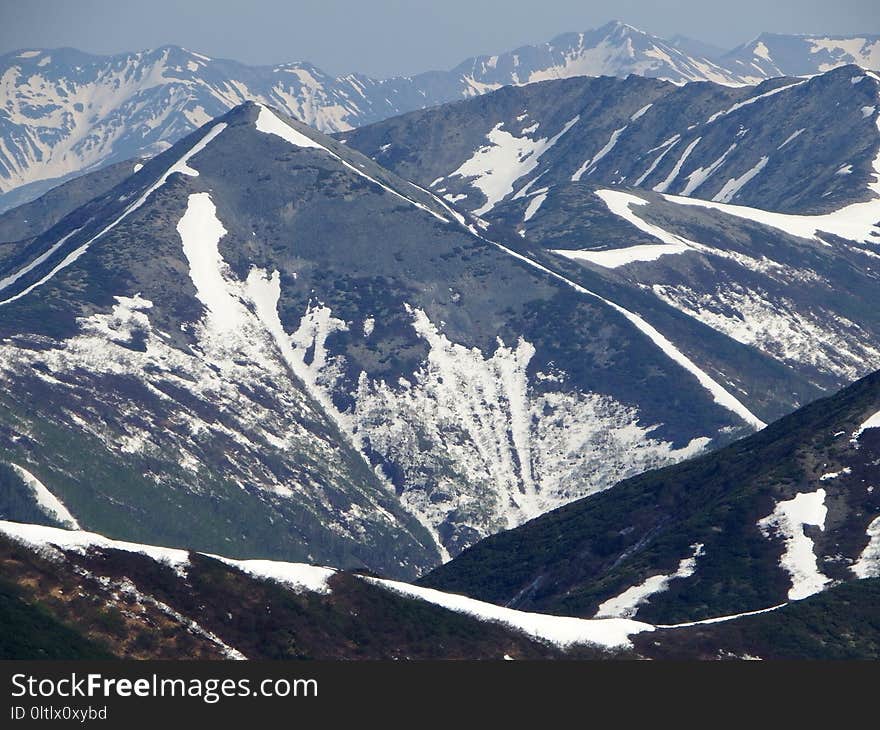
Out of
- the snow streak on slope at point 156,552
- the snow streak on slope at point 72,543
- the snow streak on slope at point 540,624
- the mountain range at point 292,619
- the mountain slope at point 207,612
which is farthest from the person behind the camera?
the snow streak on slope at point 540,624

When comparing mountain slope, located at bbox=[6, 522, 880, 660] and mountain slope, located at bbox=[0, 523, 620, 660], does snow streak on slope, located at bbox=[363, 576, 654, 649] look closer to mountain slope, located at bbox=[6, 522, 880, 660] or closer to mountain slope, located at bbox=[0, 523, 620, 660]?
mountain slope, located at bbox=[6, 522, 880, 660]

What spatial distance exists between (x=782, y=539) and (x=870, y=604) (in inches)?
1450

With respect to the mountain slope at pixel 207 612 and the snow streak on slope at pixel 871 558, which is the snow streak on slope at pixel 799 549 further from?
the mountain slope at pixel 207 612

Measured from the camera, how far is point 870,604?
160500mm

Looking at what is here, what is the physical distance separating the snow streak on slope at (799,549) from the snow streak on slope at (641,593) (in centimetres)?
890

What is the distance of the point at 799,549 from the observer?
194500 mm

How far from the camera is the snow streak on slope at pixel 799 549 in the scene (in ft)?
612

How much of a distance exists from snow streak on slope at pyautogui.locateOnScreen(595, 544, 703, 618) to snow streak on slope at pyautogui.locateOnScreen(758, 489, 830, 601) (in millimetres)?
8905

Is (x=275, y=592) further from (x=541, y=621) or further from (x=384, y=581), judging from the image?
(x=541, y=621)

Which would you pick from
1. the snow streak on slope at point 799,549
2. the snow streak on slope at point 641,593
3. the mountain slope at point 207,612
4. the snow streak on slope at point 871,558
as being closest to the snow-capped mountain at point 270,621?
the mountain slope at point 207,612

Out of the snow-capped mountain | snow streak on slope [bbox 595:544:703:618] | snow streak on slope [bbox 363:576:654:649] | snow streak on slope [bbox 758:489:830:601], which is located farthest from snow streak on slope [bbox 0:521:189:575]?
snow streak on slope [bbox 758:489:830:601]

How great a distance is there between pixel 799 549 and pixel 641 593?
1817cm

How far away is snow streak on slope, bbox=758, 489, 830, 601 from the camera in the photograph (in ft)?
612

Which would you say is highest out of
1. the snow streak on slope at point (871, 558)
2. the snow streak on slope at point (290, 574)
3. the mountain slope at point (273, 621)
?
the snow streak on slope at point (871, 558)
